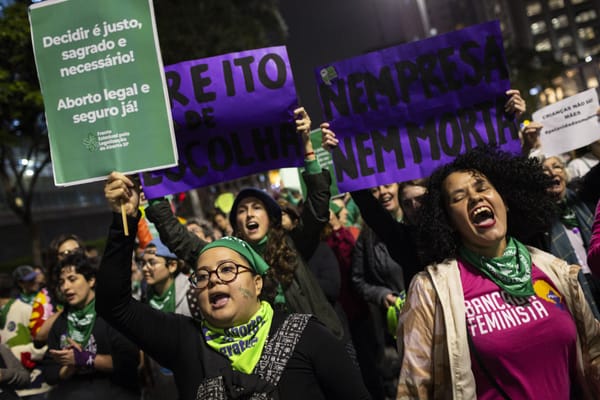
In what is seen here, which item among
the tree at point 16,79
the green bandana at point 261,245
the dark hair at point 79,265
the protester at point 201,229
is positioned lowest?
the green bandana at point 261,245

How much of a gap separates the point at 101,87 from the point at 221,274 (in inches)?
50.6

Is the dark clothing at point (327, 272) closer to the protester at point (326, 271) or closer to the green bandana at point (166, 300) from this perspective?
the protester at point (326, 271)

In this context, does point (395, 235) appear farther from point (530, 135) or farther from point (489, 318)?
point (530, 135)

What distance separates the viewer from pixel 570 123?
182 inches

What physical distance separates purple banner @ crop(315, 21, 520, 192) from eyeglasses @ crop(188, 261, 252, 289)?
1492 millimetres

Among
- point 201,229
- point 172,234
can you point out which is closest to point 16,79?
point 201,229

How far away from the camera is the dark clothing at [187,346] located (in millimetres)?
2225

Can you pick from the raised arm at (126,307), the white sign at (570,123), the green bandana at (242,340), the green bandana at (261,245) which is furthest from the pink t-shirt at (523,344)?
the white sign at (570,123)

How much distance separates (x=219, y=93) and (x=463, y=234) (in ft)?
7.21

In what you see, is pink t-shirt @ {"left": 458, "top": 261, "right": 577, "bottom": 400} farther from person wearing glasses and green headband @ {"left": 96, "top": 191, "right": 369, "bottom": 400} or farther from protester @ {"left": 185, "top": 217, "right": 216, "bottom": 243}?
protester @ {"left": 185, "top": 217, "right": 216, "bottom": 243}

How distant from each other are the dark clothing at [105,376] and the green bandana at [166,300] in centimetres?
73

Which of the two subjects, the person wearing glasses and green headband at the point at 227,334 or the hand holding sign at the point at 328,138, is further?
the hand holding sign at the point at 328,138

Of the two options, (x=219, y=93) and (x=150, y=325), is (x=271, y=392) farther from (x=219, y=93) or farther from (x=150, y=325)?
(x=219, y=93)

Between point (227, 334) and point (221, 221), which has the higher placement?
point (221, 221)
